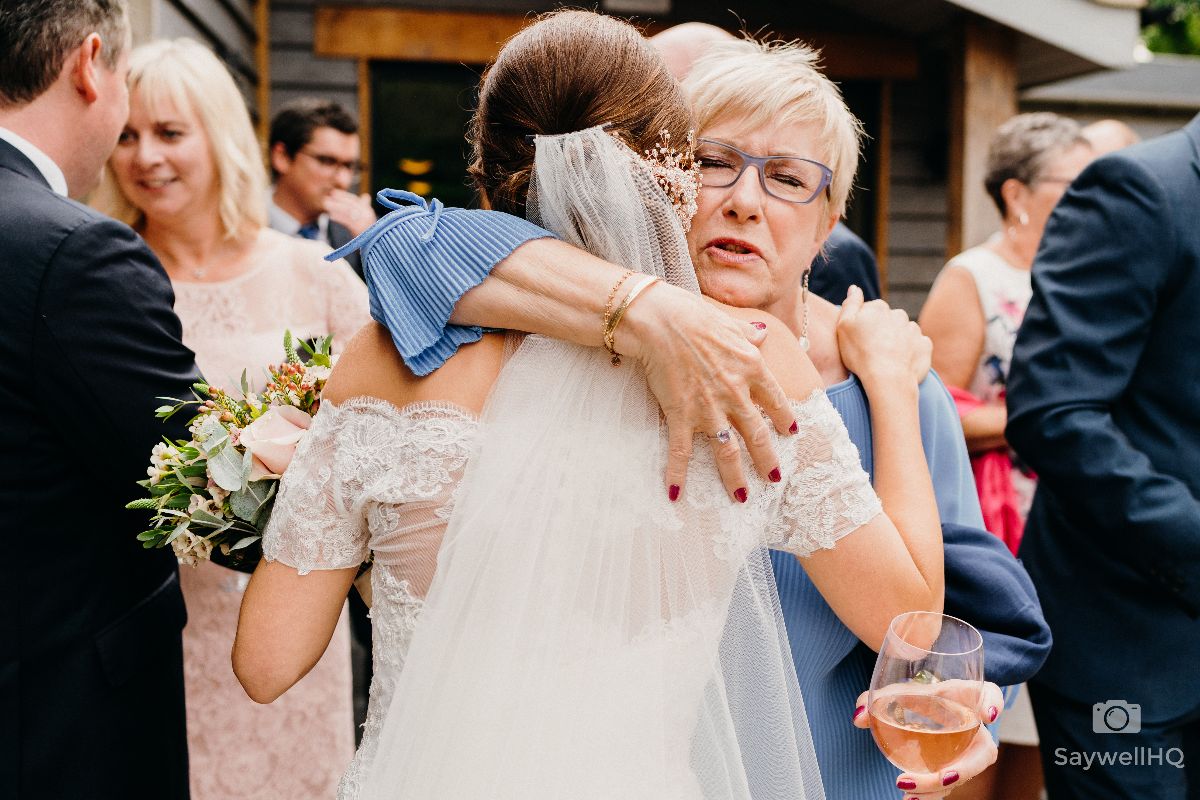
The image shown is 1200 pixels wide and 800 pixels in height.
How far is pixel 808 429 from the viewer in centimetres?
144

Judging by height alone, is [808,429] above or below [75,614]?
above

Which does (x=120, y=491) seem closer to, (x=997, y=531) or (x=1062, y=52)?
(x=997, y=531)

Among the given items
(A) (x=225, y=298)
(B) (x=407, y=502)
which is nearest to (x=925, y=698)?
(B) (x=407, y=502)

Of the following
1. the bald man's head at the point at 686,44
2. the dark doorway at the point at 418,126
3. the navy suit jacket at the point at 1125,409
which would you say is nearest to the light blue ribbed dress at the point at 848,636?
the navy suit jacket at the point at 1125,409

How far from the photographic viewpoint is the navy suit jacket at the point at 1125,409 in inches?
93.0

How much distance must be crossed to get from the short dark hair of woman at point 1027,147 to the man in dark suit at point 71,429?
10.8 feet

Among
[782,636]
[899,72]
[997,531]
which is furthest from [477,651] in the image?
[899,72]

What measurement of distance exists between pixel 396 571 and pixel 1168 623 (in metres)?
1.96

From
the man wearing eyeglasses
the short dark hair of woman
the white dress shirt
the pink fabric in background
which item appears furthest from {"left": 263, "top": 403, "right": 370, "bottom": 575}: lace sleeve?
the short dark hair of woman

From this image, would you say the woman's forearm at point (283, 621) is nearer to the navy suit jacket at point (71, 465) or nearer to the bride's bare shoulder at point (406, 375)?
the bride's bare shoulder at point (406, 375)

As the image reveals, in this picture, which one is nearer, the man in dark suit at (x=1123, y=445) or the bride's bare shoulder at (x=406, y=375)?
the bride's bare shoulder at (x=406, y=375)

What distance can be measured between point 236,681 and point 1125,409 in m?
2.39

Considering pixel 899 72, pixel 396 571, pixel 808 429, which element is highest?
pixel 899 72

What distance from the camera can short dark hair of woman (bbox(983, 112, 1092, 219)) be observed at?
404 centimetres
